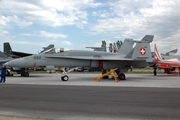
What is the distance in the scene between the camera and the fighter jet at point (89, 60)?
1352cm

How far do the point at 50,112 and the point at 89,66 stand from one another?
9959mm

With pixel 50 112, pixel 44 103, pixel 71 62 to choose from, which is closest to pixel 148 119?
pixel 50 112

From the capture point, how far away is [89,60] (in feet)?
46.8

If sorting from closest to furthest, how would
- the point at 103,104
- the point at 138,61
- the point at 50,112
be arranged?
the point at 50,112
the point at 103,104
the point at 138,61

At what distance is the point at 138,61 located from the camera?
14602mm

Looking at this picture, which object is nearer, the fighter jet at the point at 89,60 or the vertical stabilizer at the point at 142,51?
the fighter jet at the point at 89,60

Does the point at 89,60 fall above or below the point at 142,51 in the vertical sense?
below

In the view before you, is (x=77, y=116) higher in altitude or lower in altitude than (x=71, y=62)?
lower

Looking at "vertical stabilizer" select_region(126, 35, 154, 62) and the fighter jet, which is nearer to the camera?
the fighter jet

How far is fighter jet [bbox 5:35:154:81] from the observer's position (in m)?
13.5

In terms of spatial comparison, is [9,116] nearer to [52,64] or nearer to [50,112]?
[50,112]

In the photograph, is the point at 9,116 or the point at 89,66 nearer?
the point at 9,116

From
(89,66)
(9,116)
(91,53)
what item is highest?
(91,53)

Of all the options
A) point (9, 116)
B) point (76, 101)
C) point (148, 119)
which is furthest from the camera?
point (76, 101)
